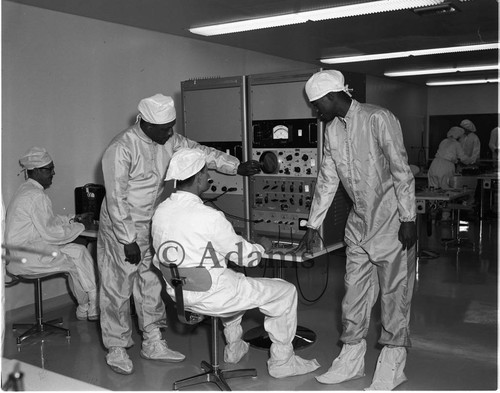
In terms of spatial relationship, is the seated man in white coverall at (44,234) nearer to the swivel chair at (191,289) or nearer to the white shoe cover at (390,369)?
the swivel chair at (191,289)

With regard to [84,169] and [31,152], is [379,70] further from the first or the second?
[31,152]

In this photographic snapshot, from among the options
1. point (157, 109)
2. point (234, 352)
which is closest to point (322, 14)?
point (157, 109)

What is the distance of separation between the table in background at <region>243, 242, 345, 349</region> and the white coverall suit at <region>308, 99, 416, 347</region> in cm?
46

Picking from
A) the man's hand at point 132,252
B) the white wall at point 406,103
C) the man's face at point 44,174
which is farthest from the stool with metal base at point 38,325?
the white wall at point 406,103

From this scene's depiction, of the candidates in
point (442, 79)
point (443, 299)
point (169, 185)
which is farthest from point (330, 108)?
point (442, 79)

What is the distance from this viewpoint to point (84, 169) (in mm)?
5414

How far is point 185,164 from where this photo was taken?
10.0 ft

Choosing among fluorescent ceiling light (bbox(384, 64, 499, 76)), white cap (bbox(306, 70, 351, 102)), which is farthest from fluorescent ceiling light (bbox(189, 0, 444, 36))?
fluorescent ceiling light (bbox(384, 64, 499, 76))

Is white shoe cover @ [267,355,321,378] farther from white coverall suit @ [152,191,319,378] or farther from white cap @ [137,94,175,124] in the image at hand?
white cap @ [137,94,175,124]

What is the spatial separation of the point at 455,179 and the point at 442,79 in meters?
4.24

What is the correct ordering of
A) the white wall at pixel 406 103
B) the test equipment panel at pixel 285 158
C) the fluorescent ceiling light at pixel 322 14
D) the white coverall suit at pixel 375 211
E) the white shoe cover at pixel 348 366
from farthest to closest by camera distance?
the white wall at pixel 406 103 < the fluorescent ceiling light at pixel 322 14 < the test equipment panel at pixel 285 158 < the white shoe cover at pixel 348 366 < the white coverall suit at pixel 375 211

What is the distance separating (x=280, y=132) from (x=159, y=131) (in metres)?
0.99

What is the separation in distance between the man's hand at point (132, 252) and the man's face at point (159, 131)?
69 cm

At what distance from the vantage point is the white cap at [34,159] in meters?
4.34
